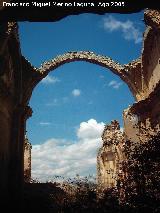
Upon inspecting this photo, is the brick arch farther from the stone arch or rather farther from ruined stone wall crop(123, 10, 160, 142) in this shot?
ruined stone wall crop(123, 10, 160, 142)

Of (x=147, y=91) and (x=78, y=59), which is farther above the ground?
(x=78, y=59)

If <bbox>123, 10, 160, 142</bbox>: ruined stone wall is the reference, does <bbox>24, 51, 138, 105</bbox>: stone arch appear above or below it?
above

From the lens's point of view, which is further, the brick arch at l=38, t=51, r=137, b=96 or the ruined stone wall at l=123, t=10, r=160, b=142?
the brick arch at l=38, t=51, r=137, b=96

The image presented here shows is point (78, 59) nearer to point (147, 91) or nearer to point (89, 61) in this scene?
point (89, 61)

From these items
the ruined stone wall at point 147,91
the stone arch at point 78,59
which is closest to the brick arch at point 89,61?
the stone arch at point 78,59

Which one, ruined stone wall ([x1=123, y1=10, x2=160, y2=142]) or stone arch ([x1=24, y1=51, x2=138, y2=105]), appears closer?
ruined stone wall ([x1=123, y1=10, x2=160, y2=142])

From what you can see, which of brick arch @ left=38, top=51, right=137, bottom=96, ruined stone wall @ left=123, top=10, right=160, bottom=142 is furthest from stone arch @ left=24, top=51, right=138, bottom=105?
ruined stone wall @ left=123, top=10, right=160, bottom=142

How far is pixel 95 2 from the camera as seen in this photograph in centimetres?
436

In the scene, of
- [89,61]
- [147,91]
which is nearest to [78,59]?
[89,61]

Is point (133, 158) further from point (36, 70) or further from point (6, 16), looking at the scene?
point (36, 70)

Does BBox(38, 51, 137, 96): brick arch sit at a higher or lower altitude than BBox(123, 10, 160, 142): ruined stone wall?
higher

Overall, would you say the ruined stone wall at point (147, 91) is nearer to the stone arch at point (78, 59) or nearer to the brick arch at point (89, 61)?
the stone arch at point (78, 59)

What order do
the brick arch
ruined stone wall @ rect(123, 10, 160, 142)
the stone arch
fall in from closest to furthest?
1. ruined stone wall @ rect(123, 10, 160, 142)
2. the stone arch
3. the brick arch

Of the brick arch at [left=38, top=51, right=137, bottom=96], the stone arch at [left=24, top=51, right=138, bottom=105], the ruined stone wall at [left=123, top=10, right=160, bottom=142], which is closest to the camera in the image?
the ruined stone wall at [left=123, top=10, right=160, bottom=142]
